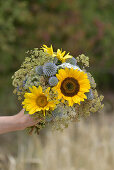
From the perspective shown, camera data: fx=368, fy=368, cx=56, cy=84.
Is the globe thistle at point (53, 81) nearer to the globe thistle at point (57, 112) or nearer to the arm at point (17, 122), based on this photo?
the globe thistle at point (57, 112)

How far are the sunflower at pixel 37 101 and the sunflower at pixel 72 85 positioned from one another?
2.7 inches

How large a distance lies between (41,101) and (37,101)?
0.07 ft

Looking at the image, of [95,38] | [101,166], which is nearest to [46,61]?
[101,166]

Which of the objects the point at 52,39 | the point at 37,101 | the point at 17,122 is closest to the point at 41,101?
the point at 37,101

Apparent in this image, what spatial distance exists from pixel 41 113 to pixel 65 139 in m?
3.22

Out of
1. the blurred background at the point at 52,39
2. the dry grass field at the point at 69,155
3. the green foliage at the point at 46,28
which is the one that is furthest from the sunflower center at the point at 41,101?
the green foliage at the point at 46,28

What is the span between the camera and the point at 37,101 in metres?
1.89

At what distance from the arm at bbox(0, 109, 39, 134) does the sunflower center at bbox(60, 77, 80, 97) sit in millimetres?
230

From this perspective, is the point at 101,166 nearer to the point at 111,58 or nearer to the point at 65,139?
→ the point at 65,139

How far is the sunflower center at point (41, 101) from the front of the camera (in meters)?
1.88

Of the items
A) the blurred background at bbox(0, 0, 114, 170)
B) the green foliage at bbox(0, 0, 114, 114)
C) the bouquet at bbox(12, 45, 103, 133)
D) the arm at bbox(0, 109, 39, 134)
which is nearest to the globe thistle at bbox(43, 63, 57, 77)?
the bouquet at bbox(12, 45, 103, 133)

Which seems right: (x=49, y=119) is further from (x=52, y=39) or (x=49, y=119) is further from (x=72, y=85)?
(x=52, y=39)

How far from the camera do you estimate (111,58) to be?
341 inches

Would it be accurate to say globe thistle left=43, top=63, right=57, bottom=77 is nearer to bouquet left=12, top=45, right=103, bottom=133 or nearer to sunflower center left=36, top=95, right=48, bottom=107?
bouquet left=12, top=45, right=103, bottom=133
